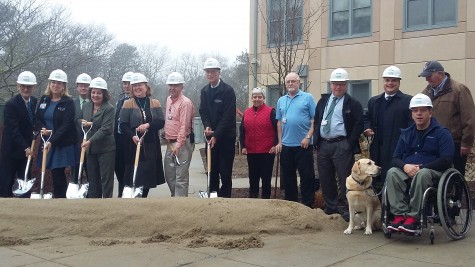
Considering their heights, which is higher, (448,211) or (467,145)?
(467,145)

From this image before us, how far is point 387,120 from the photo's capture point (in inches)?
267

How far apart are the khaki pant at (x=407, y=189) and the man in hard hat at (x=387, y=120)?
747 millimetres

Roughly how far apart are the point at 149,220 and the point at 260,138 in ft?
7.93

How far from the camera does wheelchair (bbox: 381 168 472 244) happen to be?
568 centimetres

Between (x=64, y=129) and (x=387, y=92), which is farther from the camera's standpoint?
(x=64, y=129)

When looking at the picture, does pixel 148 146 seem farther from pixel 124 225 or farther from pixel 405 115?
pixel 405 115

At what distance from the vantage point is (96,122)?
25.6 ft

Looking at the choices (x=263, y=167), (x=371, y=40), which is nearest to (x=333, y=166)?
(x=263, y=167)

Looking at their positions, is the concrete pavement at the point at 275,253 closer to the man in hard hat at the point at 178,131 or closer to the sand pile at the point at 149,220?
the sand pile at the point at 149,220

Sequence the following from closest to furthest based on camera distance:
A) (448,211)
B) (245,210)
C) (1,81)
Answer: (448,211) → (245,210) → (1,81)

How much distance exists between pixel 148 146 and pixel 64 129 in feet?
3.88

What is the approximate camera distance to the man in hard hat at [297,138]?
767cm

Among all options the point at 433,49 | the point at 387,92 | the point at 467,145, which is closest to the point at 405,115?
the point at 387,92

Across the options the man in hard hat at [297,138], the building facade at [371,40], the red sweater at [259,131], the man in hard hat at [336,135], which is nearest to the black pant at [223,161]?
the red sweater at [259,131]
